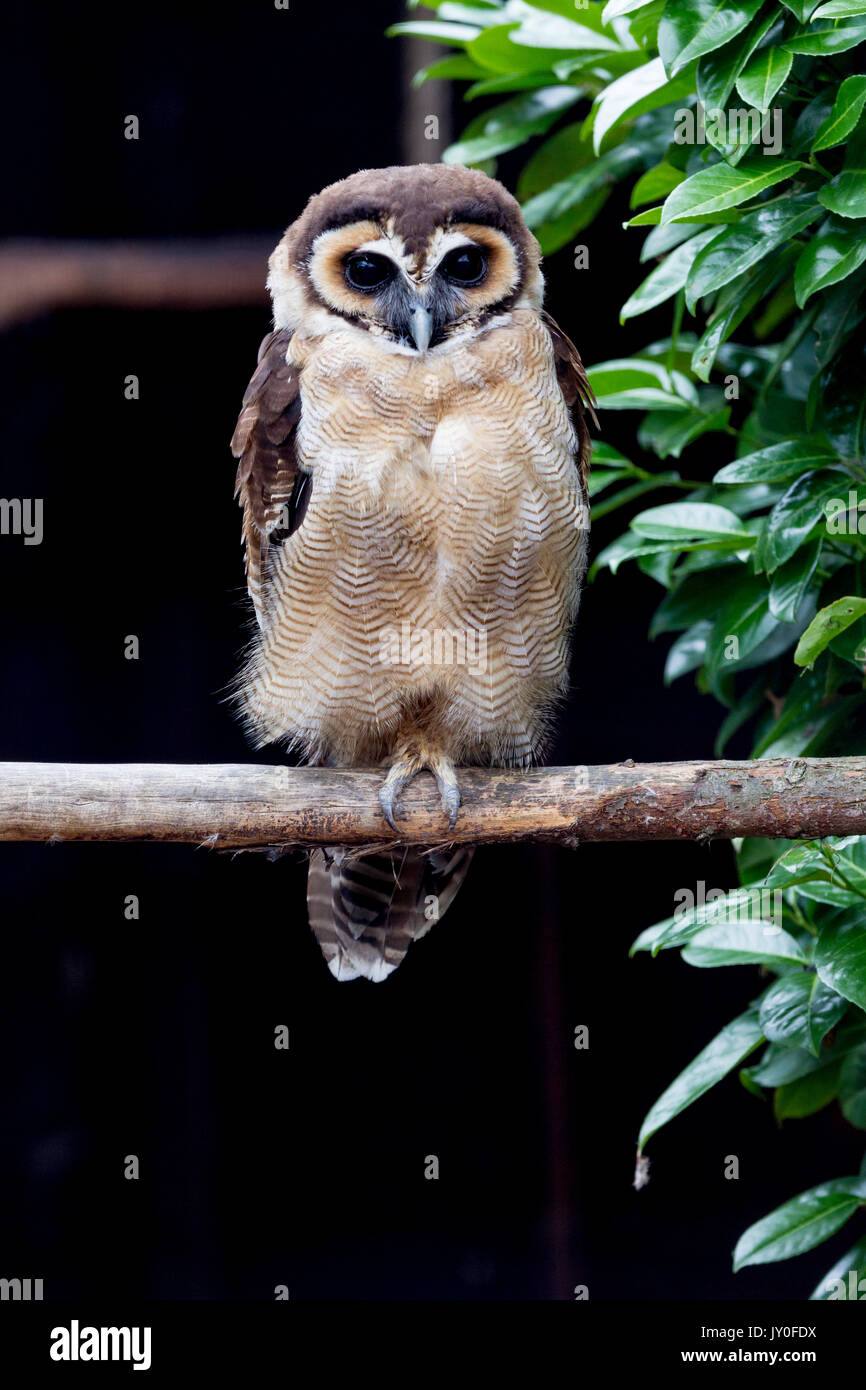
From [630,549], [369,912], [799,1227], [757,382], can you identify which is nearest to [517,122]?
[757,382]

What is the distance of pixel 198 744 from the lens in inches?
122

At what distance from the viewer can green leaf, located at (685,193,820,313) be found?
1.57 metres

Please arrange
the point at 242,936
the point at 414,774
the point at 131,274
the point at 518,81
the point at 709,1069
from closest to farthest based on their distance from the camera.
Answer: the point at 709,1069 → the point at 414,774 → the point at 518,81 → the point at 131,274 → the point at 242,936

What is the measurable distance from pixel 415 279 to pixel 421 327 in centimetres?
8

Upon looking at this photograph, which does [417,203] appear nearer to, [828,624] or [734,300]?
[734,300]

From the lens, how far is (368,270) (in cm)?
197

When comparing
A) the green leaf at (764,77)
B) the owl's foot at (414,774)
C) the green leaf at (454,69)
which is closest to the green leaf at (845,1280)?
the owl's foot at (414,774)

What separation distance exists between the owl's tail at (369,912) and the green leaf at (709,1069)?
691 mm

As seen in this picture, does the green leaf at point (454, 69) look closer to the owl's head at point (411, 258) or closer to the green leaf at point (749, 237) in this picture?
the owl's head at point (411, 258)

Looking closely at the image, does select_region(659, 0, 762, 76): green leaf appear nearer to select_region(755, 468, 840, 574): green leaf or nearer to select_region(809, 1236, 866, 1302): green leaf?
select_region(755, 468, 840, 574): green leaf

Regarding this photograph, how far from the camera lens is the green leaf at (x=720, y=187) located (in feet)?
4.95

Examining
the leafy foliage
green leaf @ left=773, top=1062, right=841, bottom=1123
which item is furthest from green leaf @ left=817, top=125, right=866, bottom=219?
green leaf @ left=773, top=1062, right=841, bottom=1123

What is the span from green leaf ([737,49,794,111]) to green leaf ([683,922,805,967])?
116cm

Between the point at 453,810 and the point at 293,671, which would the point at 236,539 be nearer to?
the point at 293,671
